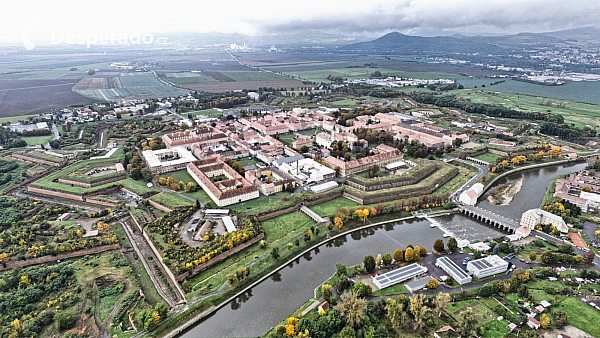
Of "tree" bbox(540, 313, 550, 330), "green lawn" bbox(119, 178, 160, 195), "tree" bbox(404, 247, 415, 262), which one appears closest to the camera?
"tree" bbox(540, 313, 550, 330)

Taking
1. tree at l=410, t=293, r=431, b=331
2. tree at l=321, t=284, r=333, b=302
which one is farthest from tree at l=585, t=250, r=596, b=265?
tree at l=321, t=284, r=333, b=302

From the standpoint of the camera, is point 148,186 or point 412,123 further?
point 412,123

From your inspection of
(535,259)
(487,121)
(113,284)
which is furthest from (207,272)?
(487,121)

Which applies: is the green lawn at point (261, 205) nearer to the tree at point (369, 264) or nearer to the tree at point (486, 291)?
the tree at point (369, 264)

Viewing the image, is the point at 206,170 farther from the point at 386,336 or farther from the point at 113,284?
the point at 386,336

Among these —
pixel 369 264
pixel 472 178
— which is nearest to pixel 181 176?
pixel 369 264

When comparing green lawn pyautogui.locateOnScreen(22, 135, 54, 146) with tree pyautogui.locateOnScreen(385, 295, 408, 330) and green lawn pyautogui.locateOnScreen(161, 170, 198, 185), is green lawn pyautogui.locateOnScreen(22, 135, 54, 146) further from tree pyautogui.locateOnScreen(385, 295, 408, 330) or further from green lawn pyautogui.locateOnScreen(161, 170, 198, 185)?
tree pyautogui.locateOnScreen(385, 295, 408, 330)

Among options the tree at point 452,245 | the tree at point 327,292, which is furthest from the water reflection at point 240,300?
the tree at point 452,245
